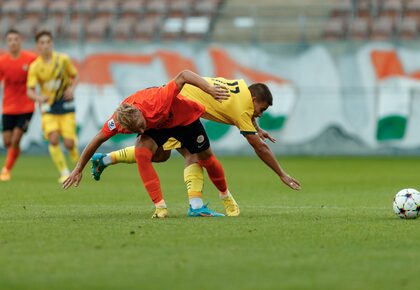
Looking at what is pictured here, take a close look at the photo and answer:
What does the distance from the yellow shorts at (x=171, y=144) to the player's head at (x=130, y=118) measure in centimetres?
92

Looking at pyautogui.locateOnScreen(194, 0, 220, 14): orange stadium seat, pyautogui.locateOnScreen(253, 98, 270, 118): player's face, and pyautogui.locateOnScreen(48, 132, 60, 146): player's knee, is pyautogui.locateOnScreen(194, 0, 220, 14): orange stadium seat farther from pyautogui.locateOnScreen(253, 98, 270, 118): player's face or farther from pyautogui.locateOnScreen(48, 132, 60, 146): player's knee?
pyautogui.locateOnScreen(253, 98, 270, 118): player's face

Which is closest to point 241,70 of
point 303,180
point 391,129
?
point 391,129

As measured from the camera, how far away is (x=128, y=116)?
10344mm

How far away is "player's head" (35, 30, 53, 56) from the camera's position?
1736cm

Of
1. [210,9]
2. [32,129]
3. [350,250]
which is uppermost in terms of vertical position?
[350,250]

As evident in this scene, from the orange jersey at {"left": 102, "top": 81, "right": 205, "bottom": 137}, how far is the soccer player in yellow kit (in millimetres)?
456

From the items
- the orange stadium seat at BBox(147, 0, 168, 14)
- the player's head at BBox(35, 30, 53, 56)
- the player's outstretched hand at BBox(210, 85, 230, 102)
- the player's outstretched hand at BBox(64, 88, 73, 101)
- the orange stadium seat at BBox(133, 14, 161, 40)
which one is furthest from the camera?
the orange stadium seat at BBox(147, 0, 168, 14)

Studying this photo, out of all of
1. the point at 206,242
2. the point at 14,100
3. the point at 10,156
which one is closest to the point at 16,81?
the point at 14,100

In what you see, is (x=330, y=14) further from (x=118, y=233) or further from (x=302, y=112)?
(x=118, y=233)

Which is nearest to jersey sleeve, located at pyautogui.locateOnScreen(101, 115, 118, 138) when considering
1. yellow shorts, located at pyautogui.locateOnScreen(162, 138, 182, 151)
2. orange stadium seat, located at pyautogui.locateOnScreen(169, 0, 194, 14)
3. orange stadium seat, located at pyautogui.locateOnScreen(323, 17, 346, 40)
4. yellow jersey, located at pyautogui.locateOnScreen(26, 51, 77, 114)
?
yellow shorts, located at pyautogui.locateOnScreen(162, 138, 182, 151)

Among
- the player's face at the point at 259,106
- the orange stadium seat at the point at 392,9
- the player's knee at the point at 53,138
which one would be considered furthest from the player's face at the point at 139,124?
the orange stadium seat at the point at 392,9

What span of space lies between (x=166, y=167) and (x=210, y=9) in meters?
8.30

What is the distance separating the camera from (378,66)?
95.7ft

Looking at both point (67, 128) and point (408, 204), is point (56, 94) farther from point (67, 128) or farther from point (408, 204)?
point (408, 204)
